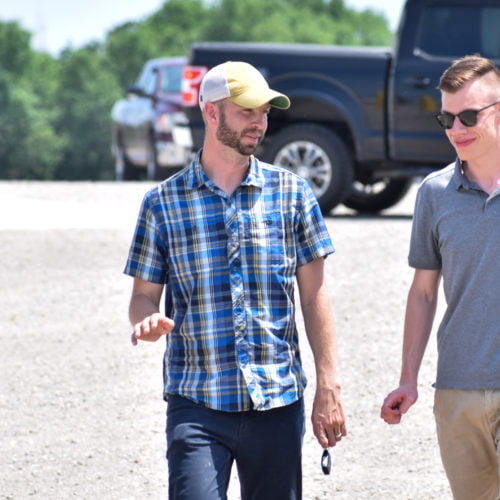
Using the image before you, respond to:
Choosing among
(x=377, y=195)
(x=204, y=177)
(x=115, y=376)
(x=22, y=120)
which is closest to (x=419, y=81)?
(x=377, y=195)

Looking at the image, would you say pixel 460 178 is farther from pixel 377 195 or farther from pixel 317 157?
pixel 377 195

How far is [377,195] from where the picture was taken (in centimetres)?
1359

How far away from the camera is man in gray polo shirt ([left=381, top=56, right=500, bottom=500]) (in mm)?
3572

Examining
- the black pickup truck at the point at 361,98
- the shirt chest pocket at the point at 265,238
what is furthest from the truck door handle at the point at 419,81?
A: the shirt chest pocket at the point at 265,238

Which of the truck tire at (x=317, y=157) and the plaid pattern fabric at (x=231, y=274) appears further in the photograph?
the truck tire at (x=317, y=157)

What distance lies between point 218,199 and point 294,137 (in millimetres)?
8544

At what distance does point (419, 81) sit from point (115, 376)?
5.60m

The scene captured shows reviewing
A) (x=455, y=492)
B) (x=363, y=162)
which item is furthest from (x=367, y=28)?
(x=455, y=492)

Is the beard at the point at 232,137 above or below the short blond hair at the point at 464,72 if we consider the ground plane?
below

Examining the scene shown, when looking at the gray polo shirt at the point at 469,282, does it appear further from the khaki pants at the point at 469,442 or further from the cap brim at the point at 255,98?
the cap brim at the point at 255,98

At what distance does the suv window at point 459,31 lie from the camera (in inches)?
461

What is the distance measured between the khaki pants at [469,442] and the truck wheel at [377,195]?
9.62m

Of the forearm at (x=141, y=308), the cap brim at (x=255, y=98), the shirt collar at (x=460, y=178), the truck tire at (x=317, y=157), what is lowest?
the truck tire at (x=317, y=157)

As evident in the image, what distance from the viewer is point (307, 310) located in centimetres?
366
